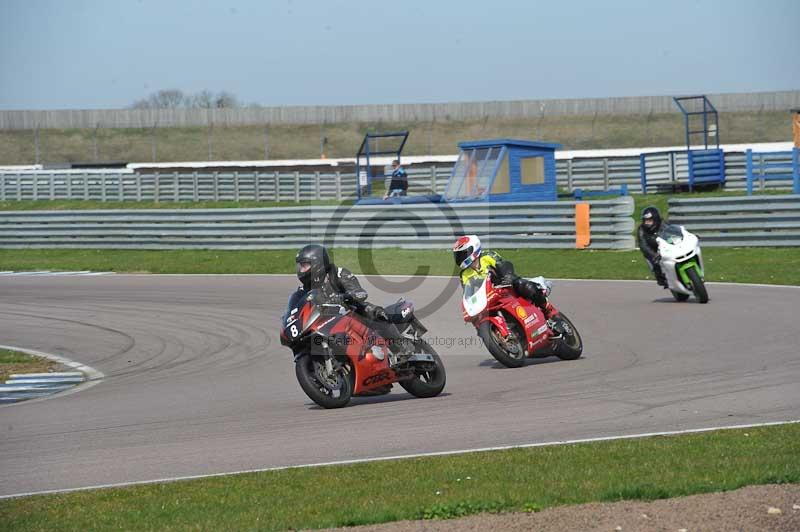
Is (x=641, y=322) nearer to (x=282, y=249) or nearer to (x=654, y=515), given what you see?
(x=654, y=515)

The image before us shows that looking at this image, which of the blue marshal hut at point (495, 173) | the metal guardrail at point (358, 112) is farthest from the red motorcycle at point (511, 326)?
the metal guardrail at point (358, 112)

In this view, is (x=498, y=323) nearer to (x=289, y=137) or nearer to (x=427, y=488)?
(x=427, y=488)

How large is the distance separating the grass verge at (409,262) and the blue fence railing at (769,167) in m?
9.61

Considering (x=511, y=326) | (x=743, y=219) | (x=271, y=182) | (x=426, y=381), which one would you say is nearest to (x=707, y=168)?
(x=743, y=219)

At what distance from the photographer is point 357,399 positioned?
10859mm

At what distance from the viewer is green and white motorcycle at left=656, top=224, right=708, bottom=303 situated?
16469 mm

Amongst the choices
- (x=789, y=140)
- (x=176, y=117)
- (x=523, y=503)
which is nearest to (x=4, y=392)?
(x=523, y=503)

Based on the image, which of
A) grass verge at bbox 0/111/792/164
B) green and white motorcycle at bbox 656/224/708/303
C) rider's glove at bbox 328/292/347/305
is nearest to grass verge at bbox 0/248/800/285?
green and white motorcycle at bbox 656/224/708/303

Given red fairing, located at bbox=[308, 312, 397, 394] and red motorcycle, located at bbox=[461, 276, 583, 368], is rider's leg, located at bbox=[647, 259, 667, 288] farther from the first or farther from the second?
red fairing, located at bbox=[308, 312, 397, 394]

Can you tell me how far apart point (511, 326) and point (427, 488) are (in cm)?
558

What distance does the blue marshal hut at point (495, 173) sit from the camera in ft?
105

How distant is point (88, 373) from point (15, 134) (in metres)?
47.9

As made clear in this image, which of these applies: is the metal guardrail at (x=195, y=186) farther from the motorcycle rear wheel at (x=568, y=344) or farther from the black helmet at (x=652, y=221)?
the motorcycle rear wheel at (x=568, y=344)

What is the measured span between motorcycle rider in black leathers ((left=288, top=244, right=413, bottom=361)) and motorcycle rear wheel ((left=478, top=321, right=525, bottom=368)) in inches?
72.0
